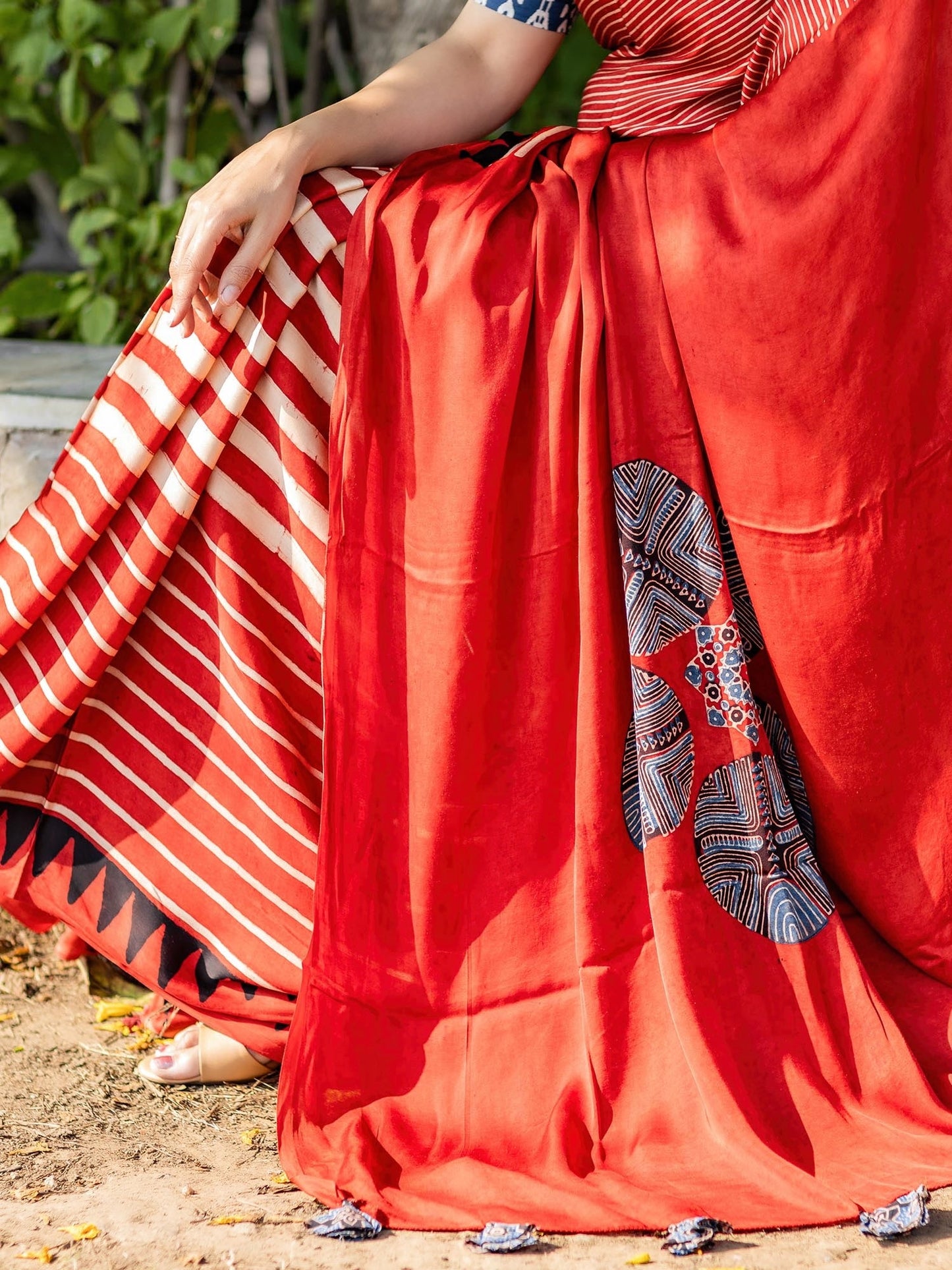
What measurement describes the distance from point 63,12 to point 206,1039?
201 centimetres

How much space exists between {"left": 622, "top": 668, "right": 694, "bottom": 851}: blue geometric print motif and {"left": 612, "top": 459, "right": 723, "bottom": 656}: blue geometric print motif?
0.04 meters

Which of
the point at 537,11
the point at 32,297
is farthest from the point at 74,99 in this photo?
the point at 537,11

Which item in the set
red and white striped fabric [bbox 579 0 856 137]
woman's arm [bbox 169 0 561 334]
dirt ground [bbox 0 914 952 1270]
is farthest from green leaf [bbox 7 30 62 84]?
dirt ground [bbox 0 914 952 1270]

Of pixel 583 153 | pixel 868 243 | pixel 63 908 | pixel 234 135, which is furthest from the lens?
pixel 234 135

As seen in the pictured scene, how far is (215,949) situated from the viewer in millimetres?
1311

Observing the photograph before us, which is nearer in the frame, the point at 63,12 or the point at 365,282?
the point at 365,282

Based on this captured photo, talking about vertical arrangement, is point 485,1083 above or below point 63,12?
below

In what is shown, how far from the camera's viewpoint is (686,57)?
1340mm

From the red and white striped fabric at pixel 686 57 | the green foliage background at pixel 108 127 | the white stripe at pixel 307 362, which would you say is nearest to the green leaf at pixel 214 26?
the green foliage background at pixel 108 127

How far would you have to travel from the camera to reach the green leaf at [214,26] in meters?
2.51

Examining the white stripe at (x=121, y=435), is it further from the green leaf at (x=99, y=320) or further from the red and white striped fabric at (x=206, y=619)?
the green leaf at (x=99, y=320)

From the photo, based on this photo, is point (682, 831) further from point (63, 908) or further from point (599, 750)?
point (63, 908)

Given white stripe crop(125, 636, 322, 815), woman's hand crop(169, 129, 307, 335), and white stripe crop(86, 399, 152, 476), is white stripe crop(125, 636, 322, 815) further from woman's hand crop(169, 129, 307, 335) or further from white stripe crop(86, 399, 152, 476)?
woman's hand crop(169, 129, 307, 335)

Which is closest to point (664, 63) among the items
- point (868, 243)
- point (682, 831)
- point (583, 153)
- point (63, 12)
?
point (583, 153)
